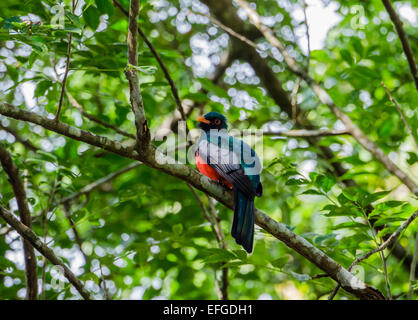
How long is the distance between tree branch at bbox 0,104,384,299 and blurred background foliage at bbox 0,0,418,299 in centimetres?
20

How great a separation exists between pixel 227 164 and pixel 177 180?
1.70 meters

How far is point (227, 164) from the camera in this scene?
4.48m

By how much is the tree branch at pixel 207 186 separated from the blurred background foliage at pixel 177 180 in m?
0.20

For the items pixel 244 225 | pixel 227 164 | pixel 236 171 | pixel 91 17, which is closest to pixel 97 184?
pixel 227 164

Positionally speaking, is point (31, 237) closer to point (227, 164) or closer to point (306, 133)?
point (227, 164)

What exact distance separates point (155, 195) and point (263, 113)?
2.11 metres

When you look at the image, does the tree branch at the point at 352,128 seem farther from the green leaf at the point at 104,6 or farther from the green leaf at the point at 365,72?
the green leaf at the point at 104,6

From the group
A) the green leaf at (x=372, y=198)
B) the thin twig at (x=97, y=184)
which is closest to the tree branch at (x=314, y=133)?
the green leaf at (x=372, y=198)

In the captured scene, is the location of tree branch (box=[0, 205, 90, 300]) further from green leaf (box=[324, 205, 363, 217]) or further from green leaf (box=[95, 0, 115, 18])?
green leaf (box=[324, 205, 363, 217])

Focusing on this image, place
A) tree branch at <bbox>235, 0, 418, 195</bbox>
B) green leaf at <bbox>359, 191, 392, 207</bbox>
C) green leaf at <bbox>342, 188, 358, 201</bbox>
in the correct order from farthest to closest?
tree branch at <bbox>235, 0, 418, 195</bbox>, green leaf at <bbox>342, 188, 358, 201</bbox>, green leaf at <bbox>359, 191, 392, 207</bbox>

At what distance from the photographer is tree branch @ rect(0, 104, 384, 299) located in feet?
10.5

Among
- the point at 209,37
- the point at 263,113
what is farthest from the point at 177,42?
the point at 263,113

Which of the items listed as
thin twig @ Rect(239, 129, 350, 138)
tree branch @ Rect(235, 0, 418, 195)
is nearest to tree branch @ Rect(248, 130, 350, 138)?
thin twig @ Rect(239, 129, 350, 138)
